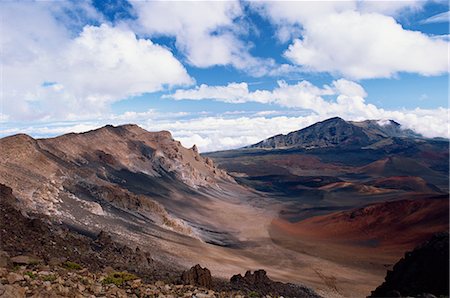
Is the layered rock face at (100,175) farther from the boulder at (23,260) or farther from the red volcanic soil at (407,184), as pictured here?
the red volcanic soil at (407,184)

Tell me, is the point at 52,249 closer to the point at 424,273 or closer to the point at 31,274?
the point at 31,274

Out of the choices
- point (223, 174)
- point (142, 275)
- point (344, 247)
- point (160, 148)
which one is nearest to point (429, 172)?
point (223, 174)

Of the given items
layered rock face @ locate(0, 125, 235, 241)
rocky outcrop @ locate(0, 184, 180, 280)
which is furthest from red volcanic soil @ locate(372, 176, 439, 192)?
rocky outcrop @ locate(0, 184, 180, 280)

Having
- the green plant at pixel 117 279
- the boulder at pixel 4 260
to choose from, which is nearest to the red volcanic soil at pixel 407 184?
the green plant at pixel 117 279

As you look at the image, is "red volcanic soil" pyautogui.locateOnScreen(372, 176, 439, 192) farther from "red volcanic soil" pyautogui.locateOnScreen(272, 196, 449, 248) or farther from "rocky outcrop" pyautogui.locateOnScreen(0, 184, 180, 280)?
"rocky outcrop" pyautogui.locateOnScreen(0, 184, 180, 280)

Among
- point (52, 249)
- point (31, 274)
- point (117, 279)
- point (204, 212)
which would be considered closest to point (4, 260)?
point (31, 274)
